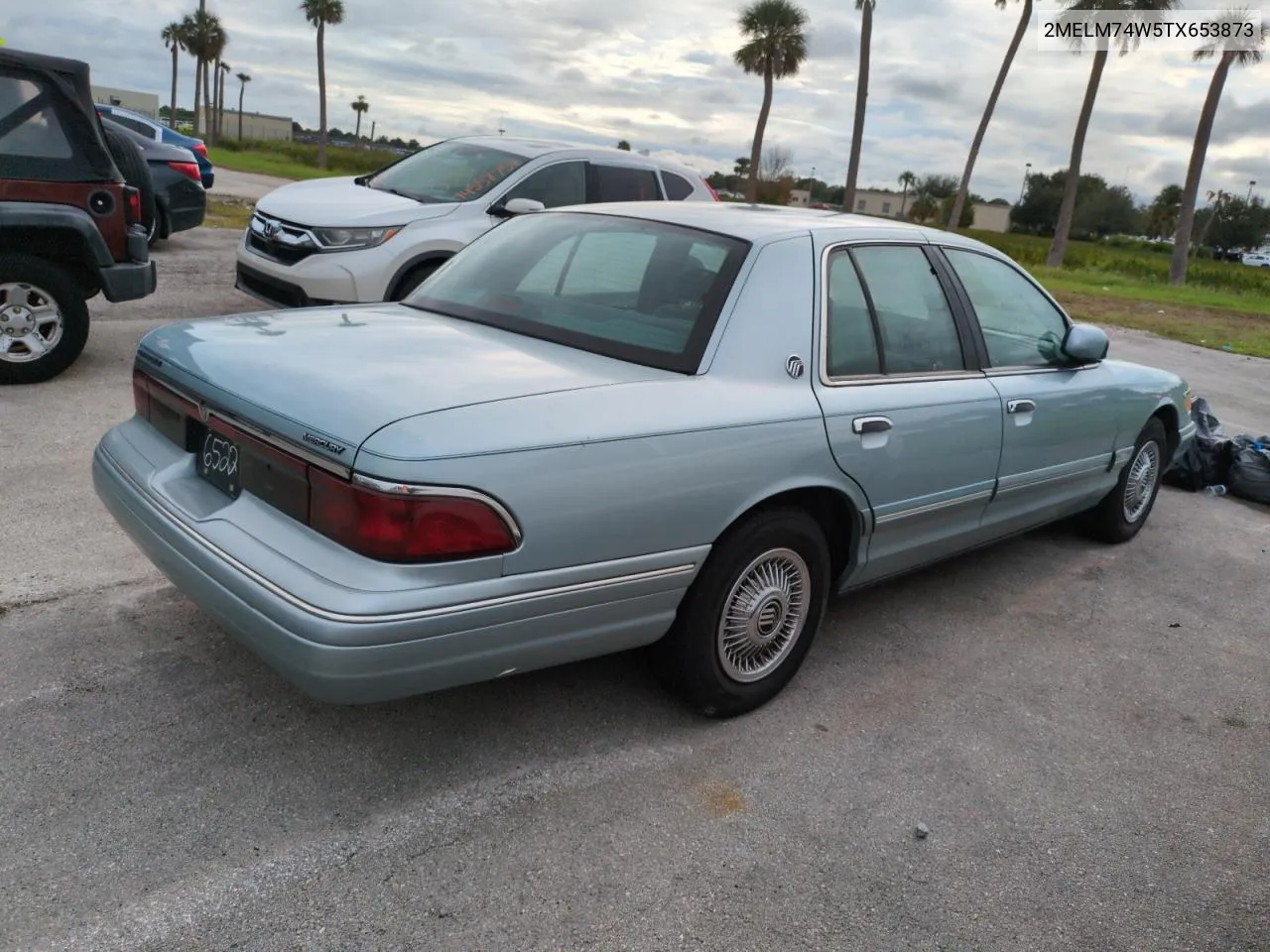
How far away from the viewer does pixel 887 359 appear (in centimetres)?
367

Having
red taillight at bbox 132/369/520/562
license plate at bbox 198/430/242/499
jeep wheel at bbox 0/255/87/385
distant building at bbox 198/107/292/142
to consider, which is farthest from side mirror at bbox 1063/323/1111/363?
distant building at bbox 198/107/292/142

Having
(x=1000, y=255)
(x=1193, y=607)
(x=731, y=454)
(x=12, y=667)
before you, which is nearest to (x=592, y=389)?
(x=731, y=454)

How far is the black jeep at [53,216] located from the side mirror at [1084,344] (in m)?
5.37

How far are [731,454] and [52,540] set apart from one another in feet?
9.36

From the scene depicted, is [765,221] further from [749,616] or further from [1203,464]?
[1203,464]

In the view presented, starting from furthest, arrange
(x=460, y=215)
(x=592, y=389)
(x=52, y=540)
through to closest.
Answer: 1. (x=460, y=215)
2. (x=52, y=540)
3. (x=592, y=389)

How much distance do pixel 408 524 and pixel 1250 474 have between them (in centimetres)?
616

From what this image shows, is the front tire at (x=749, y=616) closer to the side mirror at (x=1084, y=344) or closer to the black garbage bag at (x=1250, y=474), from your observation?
the side mirror at (x=1084, y=344)

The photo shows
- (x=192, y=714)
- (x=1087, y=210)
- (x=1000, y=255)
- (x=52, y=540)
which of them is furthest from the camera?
(x=1087, y=210)

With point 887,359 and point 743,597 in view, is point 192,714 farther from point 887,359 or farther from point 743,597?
point 887,359

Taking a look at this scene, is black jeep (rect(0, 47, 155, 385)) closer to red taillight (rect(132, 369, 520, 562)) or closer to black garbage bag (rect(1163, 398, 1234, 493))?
red taillight (rect(132, 369, 520, 562))

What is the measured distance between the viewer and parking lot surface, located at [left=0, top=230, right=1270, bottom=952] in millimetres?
2410

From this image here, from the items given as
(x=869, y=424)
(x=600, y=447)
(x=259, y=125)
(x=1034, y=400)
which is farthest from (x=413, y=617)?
(x=259, y=125)

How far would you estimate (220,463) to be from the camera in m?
2.92
